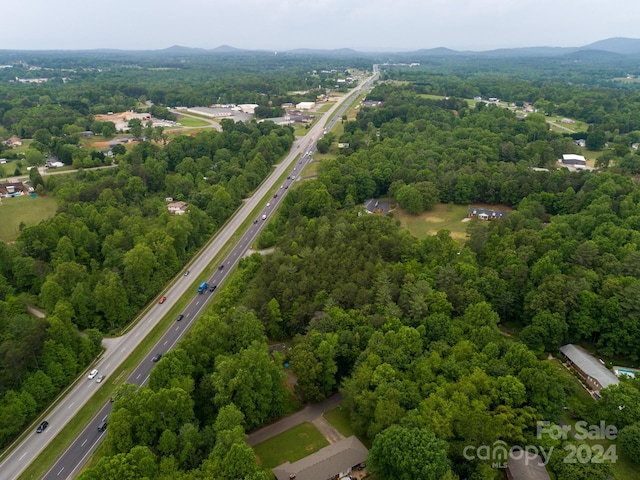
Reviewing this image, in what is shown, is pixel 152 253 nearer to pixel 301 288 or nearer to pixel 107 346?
pixel 107 346

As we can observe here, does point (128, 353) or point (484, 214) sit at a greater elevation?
point (484, 214)

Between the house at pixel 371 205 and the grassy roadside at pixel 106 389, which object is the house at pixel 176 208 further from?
the house at pixel 371 205

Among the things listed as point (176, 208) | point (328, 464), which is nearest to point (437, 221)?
point (176, 208)

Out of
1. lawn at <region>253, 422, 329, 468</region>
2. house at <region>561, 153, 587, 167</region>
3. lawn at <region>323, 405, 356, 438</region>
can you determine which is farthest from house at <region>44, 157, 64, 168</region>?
house at <region>561, 153, 587, 167</region>

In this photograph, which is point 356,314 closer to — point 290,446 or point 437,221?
point 290,446

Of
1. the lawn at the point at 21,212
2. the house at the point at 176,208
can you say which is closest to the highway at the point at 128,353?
the house at the point at 176,208

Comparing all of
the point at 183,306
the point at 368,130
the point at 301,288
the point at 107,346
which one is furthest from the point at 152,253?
the point at 368,130
